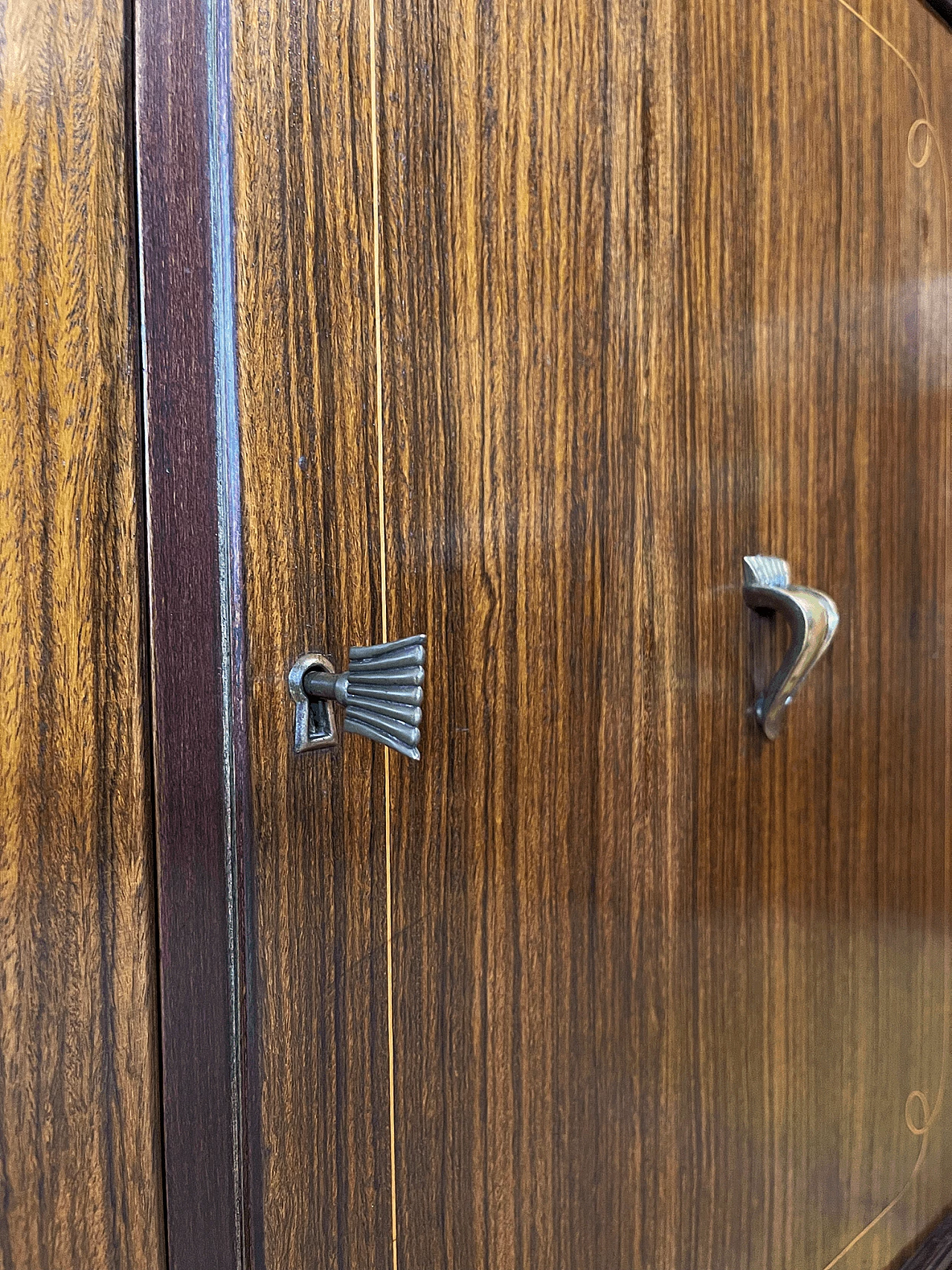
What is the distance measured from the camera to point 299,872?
30cm

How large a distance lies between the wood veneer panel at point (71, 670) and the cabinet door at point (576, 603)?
0.8 inches

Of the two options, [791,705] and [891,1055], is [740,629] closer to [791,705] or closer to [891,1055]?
[791,705]

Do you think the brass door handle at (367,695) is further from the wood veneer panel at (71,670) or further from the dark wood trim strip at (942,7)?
the dark wood trim strip at (942,7)

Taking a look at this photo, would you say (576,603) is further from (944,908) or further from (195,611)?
(944,908)

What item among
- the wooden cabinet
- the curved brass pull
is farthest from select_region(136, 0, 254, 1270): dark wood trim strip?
the curved brass pull

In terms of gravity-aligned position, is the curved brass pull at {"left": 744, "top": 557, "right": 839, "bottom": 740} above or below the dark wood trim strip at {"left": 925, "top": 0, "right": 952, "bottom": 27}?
below

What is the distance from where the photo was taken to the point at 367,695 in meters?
0.29

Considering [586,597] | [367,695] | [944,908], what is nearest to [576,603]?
[586,597]

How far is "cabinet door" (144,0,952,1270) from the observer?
0.98 feet

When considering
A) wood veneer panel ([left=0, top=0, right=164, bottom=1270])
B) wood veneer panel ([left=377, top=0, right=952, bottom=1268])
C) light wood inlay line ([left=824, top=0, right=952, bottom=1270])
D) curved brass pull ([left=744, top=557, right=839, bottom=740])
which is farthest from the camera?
light wood inlay line ([left=824, top=0, right=952, bottom=1270])

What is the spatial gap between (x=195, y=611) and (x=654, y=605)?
0.70 feet

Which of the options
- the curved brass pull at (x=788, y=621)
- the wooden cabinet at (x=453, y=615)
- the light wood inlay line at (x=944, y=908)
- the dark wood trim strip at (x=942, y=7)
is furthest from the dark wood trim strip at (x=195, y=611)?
the dark wood trim strip at (x=942, y=7)

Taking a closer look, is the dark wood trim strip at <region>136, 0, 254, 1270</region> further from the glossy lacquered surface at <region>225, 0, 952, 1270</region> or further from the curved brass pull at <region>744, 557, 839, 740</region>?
the curved brass pull at <region>744, 557, 839, 740</region>

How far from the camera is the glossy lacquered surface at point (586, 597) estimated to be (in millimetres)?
305
